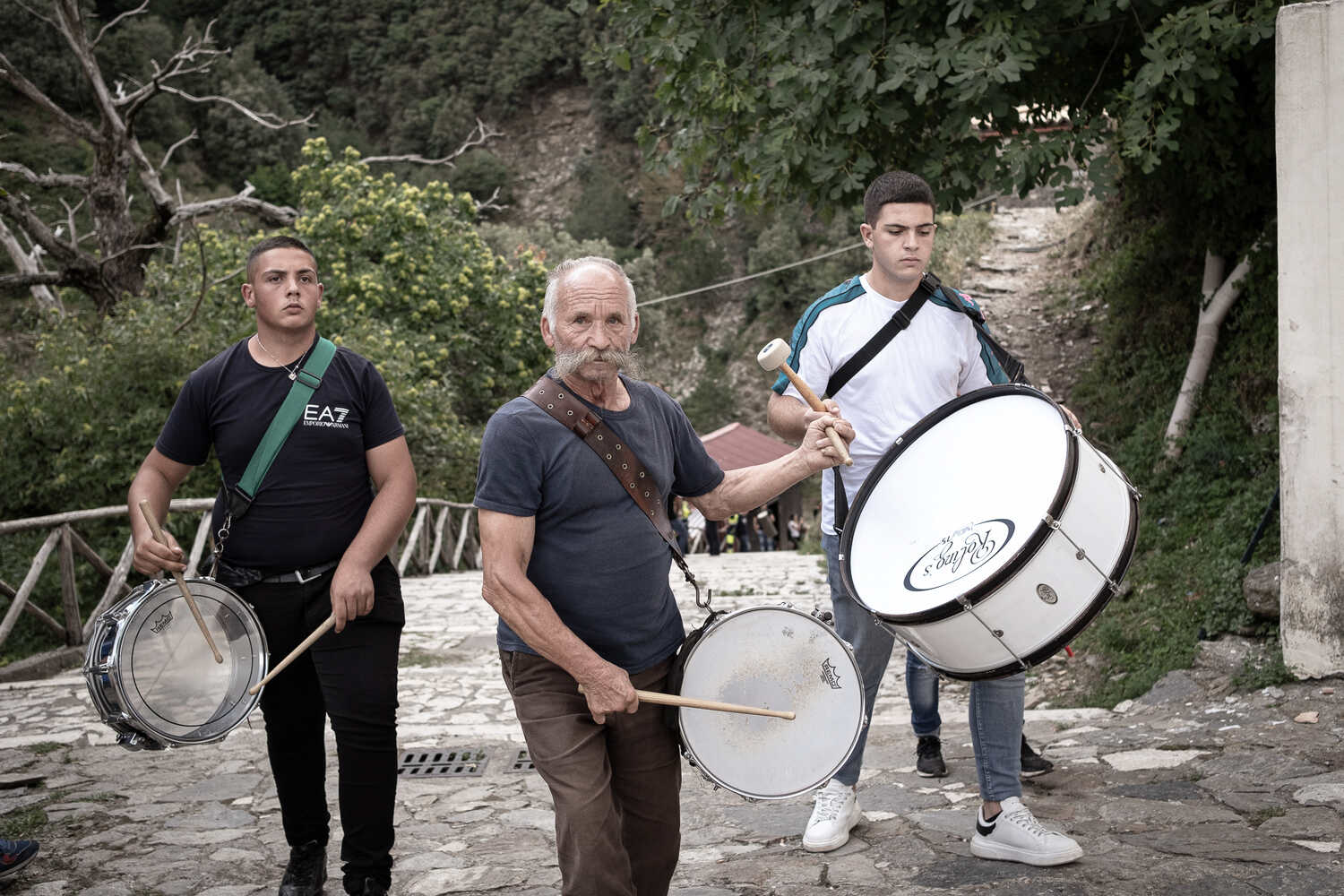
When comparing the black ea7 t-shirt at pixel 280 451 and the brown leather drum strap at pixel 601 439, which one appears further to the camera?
the black ea7 t-shirt at pixel 280 451

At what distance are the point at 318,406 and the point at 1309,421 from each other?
406cm

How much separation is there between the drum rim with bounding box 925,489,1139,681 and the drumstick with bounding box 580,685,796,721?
0.60m

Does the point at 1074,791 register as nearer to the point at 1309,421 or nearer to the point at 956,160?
the point at 1309,421

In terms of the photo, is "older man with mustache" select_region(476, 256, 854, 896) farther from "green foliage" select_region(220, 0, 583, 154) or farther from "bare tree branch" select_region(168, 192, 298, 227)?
"green foliage" select_region(220, 0, 583, 154)

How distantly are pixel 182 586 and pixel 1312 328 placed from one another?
4.53 meters

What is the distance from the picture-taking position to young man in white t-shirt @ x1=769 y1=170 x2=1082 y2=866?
3.53 meters

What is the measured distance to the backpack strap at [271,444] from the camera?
3363 mm

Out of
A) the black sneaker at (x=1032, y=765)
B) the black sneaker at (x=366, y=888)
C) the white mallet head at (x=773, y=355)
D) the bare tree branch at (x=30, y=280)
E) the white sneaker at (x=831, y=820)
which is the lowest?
the black sneaker at (x=1032, y=765)

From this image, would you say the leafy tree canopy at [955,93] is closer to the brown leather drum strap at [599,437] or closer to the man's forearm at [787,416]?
the man's forearm at [787,416]

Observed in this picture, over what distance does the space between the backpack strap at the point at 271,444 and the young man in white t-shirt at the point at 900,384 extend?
54.5 inches

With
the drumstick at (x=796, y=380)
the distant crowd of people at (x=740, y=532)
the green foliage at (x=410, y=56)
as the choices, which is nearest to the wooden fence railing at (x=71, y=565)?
the drumstick at (x=796, y=380)

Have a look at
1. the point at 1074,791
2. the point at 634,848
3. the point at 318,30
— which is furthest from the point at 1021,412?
the point at 318,30

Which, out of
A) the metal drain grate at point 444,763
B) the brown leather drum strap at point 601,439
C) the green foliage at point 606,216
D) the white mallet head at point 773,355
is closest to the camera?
the brown leather drum strap at point 601,439

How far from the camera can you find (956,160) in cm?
719
